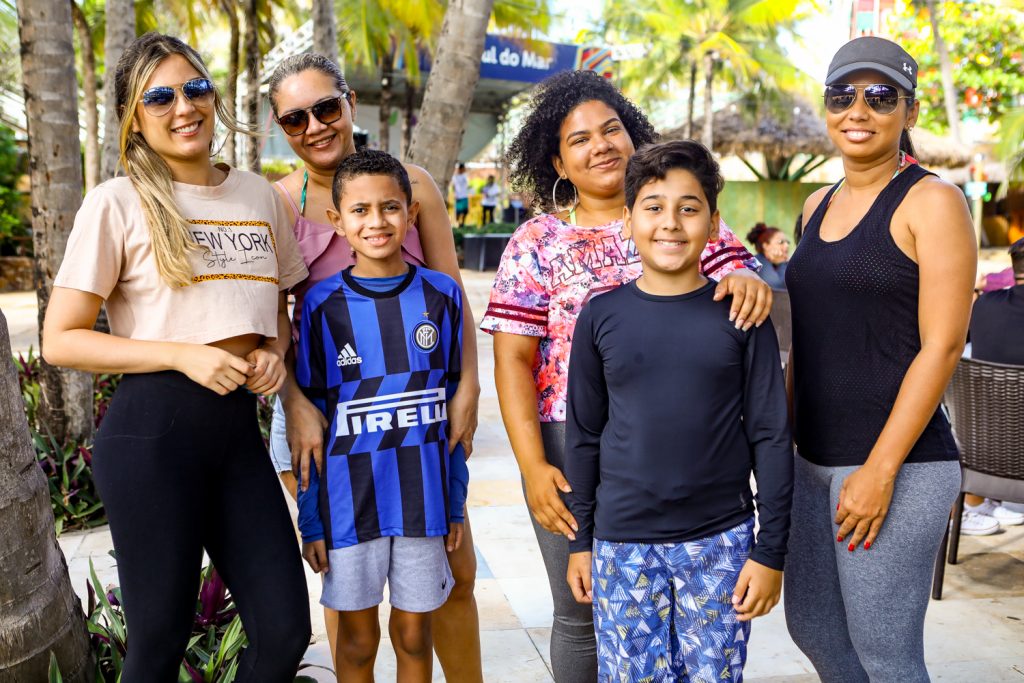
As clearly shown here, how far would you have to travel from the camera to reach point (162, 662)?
92.6 inches

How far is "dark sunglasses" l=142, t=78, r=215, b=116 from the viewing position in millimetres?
2438

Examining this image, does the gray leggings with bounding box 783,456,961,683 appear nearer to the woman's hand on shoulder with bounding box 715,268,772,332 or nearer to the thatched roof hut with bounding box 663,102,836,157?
the woman's hand on shoulder with bounding box 715,268,772,332

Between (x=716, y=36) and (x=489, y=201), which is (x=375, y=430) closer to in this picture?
(x=489, y=201)

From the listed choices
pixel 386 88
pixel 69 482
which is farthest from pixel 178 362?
pixel 386 88

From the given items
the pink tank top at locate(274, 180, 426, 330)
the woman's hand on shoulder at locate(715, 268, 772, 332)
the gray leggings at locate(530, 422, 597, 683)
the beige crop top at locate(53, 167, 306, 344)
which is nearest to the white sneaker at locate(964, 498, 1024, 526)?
the gray leggings at locate(530, 422, 597, 683)

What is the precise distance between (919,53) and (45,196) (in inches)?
1064

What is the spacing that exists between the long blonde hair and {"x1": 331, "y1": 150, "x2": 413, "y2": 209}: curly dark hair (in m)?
0.39

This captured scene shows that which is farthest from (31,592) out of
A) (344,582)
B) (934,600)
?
(934,600)

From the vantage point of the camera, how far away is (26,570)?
247 cm

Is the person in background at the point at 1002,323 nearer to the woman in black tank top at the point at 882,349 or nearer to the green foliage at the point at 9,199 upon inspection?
the woman in black tank top at the point at 882,349

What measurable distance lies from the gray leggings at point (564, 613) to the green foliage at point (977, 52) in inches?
969

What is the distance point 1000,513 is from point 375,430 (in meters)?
4.18

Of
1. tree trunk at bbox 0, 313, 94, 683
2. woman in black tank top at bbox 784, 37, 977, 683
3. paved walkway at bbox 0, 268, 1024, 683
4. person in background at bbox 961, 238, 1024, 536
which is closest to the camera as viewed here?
woman in black tank top at bbox 784, 37, 977, 683

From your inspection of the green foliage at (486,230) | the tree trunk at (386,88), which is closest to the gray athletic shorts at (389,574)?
the green foliage at (486,230)
